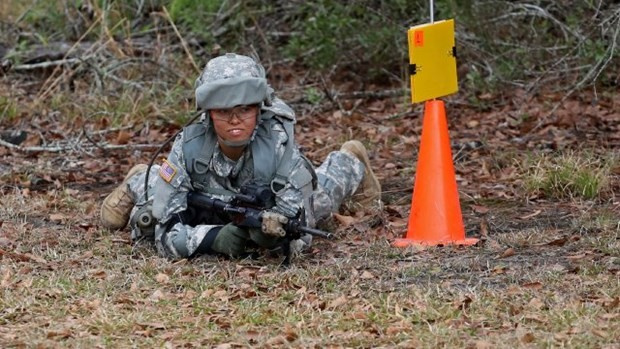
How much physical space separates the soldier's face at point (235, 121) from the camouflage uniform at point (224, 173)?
0.07m

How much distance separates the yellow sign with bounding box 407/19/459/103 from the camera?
6.74 meters

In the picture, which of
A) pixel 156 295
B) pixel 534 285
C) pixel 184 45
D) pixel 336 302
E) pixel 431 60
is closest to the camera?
pixel 336 302

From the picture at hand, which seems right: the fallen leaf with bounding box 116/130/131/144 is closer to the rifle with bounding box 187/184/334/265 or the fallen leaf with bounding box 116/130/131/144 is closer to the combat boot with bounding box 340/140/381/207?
the combat boot with bounding box 340/140/381/207

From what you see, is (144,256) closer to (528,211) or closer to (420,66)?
(420,66)

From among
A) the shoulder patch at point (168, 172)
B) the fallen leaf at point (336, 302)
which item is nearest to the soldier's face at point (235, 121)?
the shoulder patch at point (168, 172)

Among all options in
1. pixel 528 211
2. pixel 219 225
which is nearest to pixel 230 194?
pixel 219 225

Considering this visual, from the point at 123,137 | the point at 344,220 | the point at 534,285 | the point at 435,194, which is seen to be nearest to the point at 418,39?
the point at 435,194

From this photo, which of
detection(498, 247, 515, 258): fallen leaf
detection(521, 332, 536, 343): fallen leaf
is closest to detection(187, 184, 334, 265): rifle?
detection(498, 247, 515, 258): fallen leaf

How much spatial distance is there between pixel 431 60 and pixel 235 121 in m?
1.11

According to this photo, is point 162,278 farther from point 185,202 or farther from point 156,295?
point 185,202

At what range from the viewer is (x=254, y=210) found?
21.0 ft

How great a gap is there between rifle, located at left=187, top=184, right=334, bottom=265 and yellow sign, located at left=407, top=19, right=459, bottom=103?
97cm

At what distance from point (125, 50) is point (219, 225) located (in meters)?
5.79

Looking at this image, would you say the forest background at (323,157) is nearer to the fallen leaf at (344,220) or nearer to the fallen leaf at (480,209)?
the fallen leaf at (480,209)
